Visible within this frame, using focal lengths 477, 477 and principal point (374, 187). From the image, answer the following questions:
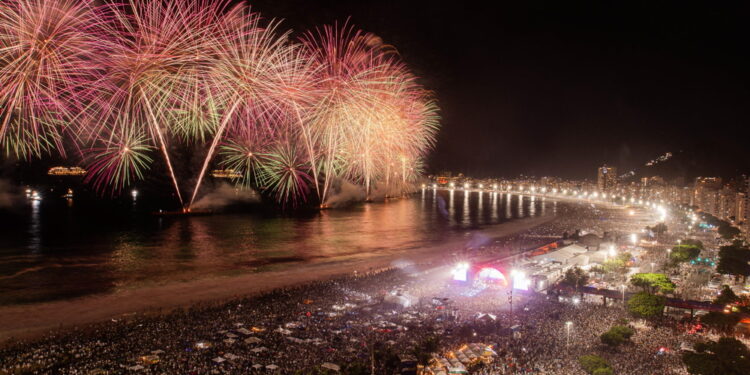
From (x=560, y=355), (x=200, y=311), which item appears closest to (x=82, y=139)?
(x=200, y=311)

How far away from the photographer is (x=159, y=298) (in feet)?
43.8

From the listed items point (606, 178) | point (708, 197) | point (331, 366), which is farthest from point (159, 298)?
point (606, 178)

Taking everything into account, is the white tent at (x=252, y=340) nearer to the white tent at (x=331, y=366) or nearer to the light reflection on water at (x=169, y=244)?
the white tent at (x=331, y=366)

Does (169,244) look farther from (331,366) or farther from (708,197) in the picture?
(708,197)

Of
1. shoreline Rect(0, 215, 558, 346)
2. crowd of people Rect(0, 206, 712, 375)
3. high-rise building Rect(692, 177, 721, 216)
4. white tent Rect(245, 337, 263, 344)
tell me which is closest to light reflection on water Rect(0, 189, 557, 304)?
shoreline Rect(0, 215, 558, 346)

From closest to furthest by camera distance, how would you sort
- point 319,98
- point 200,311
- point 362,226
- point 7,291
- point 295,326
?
point 295,326, point 200,311, point 7,291, point 319,98, point 362,226

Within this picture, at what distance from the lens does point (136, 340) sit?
9.65m

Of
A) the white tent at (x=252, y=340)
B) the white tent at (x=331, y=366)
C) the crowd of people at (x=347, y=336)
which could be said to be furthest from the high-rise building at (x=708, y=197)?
the white tent at (x=252, y=340)

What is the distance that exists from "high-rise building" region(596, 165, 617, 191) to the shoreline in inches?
4431

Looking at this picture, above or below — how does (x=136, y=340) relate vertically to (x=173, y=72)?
below

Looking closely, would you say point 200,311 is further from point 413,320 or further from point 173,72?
point 173,72

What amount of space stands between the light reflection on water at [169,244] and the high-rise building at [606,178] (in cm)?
9676

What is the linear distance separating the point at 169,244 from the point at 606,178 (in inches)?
4923

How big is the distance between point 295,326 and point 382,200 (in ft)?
157
